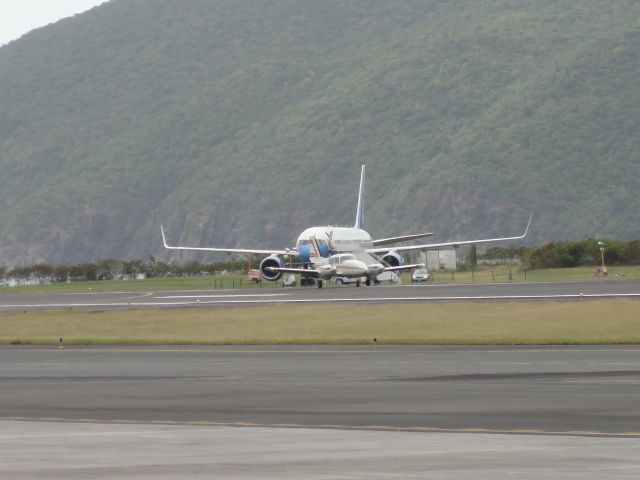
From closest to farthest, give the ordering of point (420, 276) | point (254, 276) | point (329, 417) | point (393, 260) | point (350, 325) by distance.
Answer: point (329, 417) → point (350, 325) → point (393, 260) → point (420, 276) → point (254, 276)

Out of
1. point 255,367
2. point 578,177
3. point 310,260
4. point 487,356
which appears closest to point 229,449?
point 255,367

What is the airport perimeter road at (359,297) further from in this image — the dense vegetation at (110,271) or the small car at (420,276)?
A: the dense vegetation at (110,271)

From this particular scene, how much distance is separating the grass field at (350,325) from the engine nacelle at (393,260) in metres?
39.4

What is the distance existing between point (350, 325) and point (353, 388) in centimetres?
2515

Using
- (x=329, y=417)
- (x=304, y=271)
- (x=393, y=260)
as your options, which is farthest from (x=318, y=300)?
(x=329, y=417)

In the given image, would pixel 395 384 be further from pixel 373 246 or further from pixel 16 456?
pixel 373 246

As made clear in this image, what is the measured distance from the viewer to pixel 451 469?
1398 cm

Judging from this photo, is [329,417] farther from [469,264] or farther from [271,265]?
[469,264]

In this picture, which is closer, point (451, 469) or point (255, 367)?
point (451, 469)

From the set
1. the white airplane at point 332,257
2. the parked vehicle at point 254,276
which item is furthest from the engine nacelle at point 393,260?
the parked vehicle at point 254,276

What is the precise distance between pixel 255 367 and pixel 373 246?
2845 inches

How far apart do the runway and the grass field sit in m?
8.99

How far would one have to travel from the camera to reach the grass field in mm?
44219

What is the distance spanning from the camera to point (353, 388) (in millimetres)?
25109
